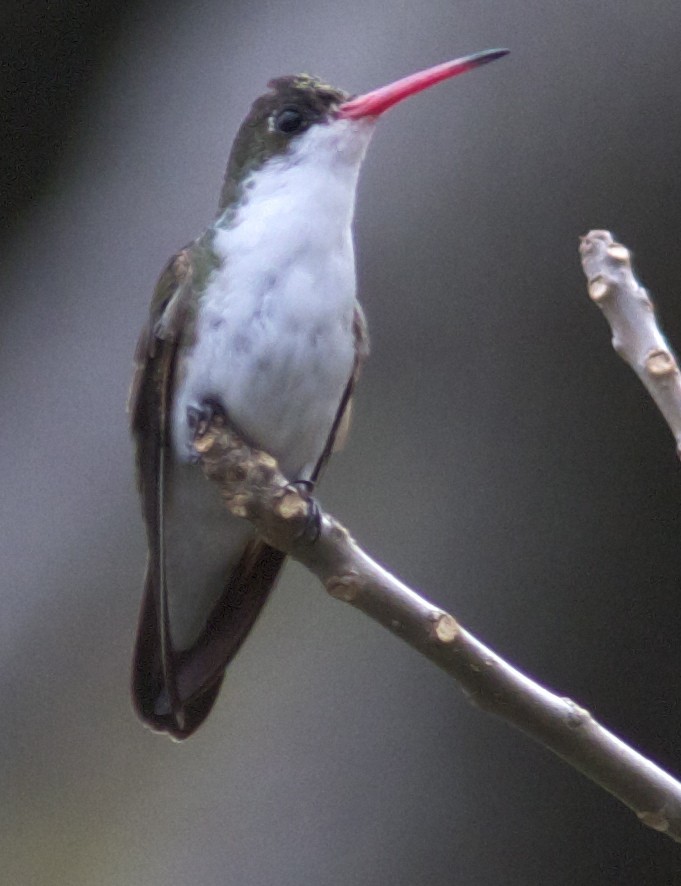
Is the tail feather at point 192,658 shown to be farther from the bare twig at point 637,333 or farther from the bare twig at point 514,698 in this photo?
the bare twig at point 637,333

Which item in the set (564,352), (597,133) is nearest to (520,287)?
(564,352)

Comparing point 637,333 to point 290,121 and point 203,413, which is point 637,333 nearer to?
point 203,413

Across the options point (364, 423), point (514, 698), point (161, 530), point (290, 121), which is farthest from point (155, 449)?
point (514, 698)

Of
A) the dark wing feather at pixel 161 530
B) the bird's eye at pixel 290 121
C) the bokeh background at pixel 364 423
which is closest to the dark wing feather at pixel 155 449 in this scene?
the dark wing feather at pixel 161 530

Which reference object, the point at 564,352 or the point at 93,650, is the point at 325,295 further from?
the point at 93,650

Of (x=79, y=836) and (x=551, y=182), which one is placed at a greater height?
(x=551, y=182)

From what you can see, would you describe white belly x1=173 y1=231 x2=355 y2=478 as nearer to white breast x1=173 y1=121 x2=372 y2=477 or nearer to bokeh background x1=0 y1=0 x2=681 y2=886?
white breast x1=173 y1=121 x2=372 y2=477

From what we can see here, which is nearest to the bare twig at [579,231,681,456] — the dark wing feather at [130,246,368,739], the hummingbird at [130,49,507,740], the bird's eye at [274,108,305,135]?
the hummingbird at [130,49,507,740]
